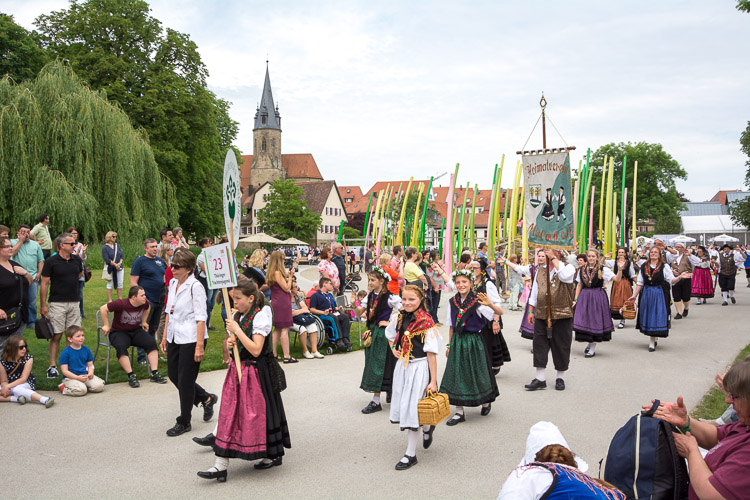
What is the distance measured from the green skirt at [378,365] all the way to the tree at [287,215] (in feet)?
199

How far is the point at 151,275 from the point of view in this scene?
9.41 metres

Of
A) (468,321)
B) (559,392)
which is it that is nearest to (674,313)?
(559,392)

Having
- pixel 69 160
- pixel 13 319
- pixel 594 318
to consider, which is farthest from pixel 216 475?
pixel 69 160

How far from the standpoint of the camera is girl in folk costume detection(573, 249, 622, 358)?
34.9ft

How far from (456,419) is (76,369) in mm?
4887

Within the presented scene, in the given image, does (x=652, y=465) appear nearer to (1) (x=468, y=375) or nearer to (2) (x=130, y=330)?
(1) (x=468, y=375)

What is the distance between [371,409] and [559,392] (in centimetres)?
267

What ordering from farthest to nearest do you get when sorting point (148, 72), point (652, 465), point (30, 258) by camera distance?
point (148, 72)
point (30, 258)
point (652, 465)

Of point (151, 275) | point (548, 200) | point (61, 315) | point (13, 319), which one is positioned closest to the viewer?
point (13, 319)

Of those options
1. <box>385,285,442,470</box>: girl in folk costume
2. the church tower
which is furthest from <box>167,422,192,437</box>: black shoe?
the church tower

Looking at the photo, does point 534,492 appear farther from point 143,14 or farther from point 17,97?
point 143,14

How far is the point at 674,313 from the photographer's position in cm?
1706

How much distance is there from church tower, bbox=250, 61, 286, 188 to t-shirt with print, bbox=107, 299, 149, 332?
96725mm

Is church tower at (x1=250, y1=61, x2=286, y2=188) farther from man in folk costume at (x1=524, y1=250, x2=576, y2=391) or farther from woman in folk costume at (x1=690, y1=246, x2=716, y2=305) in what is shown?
man in folk costume at (x1=524, y1=250, x2=576, y2=391)
